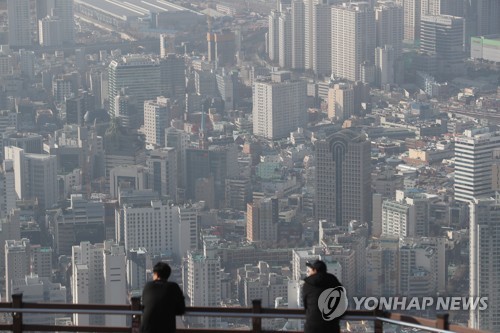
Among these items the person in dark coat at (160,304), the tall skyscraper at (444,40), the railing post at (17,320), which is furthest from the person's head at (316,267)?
the tall skyscraper at (444,40)

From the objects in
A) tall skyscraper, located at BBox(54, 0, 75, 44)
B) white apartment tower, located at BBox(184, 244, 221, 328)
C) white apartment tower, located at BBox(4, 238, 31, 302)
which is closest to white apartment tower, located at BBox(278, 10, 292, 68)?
tall skyscraper, located at BBox(54, 0, 75, 44)

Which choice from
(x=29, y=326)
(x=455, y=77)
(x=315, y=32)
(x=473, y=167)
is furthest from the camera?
(x=315, y=32)

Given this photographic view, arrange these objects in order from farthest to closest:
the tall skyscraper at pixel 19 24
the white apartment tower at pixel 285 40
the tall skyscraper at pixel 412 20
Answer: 1. the tall skyscraper at pixel 412 20
2. the tall skyscraper at pixel 19 24
3. the white apartment tower at pixel 285 40

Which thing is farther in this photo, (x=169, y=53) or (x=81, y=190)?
(x=169, y=53)

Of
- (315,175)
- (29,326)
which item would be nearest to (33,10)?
(315,175)

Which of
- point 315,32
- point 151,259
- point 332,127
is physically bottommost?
point 151,259

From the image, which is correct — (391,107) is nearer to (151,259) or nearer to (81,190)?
(81,190)

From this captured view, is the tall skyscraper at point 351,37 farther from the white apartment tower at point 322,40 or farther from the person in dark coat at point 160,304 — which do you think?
the person in dark coat at point 160,304
